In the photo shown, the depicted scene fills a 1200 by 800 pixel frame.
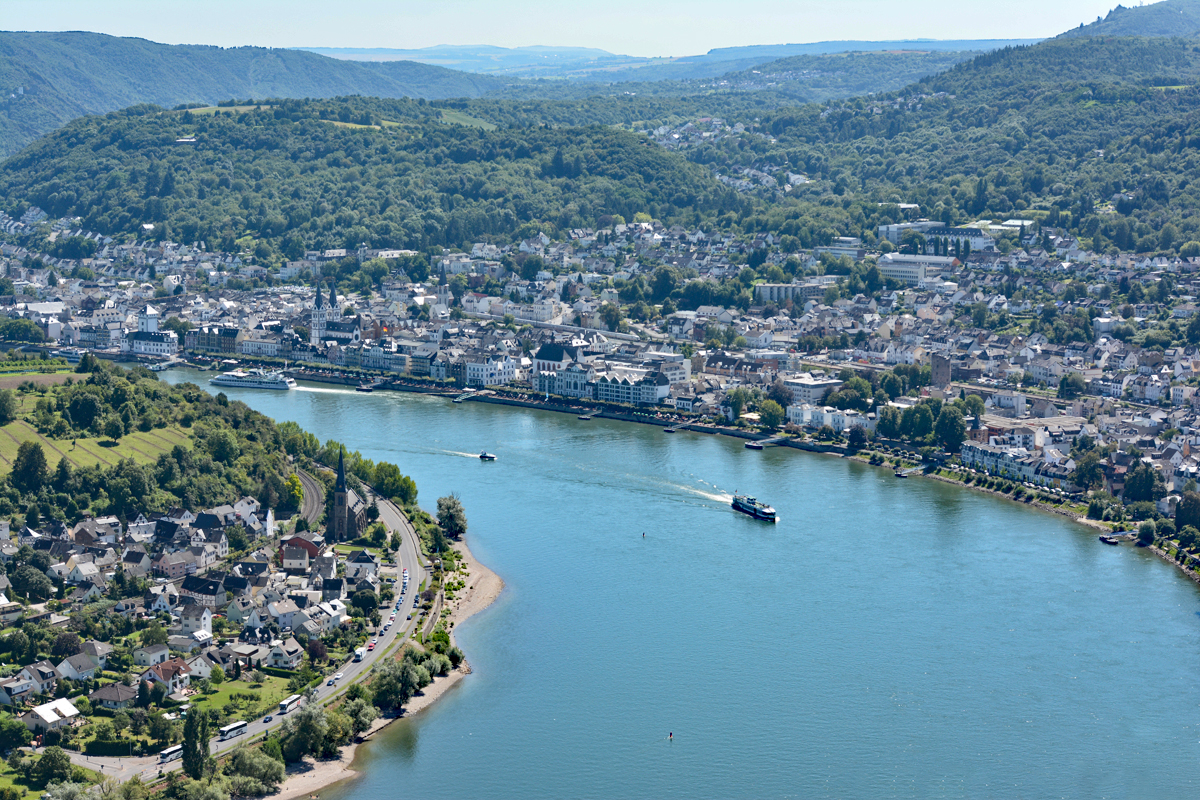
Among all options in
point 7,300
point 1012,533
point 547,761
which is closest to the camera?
point 547,761

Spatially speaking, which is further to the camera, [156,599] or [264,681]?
[156,599]

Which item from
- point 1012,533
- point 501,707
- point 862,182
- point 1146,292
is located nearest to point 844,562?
point 1012,533

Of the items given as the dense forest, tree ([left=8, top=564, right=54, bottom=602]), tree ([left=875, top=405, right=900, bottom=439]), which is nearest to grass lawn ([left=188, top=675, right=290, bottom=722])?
tree ([left=8, top=564, right=54, bottom=602])

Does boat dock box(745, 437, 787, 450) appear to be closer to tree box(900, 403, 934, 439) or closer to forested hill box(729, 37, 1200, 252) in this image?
tree box(900, 403, 934, 439)

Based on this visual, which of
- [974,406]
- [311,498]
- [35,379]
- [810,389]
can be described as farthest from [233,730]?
[810,389]

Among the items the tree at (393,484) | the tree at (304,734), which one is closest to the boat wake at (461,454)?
the tree at (393,484)

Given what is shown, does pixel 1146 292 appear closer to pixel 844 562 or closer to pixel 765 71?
pixel 844 562

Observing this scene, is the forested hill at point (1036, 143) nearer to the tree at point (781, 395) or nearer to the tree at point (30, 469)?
the tree at point (781, 395)
